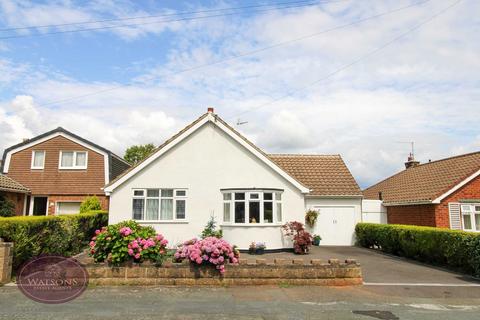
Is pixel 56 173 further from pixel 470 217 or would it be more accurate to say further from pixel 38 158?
pixel 470 217

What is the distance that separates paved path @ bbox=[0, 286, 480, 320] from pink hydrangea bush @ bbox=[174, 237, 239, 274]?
710 millimetres

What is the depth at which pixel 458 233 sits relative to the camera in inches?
539

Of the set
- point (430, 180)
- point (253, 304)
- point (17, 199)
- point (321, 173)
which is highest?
point (321, 173)

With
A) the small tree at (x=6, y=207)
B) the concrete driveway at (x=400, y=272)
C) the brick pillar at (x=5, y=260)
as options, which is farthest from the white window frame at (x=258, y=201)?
the small tree at (x=6, y=207)

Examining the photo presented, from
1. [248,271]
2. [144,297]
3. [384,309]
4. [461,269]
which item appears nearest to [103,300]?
[144,297]

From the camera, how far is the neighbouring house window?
990 inches

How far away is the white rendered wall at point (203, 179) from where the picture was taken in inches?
713

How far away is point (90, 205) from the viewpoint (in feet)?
73.2

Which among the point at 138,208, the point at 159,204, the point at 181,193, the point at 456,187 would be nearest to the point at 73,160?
the point at 138,208

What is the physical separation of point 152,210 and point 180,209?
128cm

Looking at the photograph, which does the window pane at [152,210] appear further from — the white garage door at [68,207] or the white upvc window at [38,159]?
the white upvc window at [38,159]

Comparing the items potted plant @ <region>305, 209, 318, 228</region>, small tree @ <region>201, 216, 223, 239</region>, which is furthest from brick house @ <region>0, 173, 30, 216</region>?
potted plant @ <region>305, 209, 318, 228</region>

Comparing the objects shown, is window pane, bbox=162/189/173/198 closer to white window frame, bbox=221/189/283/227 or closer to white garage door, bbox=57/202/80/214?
white window frame, bbox=221/189/283/227

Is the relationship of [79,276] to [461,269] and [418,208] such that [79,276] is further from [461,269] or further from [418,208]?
[418,208]
